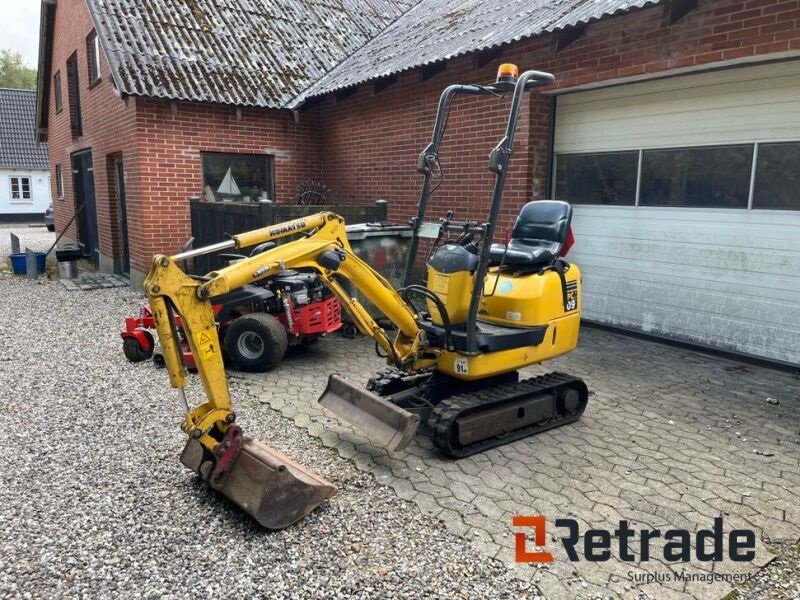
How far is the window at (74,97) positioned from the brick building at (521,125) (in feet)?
1.47

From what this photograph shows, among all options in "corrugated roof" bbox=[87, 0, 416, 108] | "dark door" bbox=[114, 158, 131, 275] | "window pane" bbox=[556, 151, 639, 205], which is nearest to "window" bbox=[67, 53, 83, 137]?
"dark door" bbox=[114, 158, 131, 275]

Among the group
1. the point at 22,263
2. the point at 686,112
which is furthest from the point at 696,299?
the point at 22,263

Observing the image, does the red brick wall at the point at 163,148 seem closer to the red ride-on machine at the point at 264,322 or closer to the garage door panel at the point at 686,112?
the red ride-on machine at the point at 264,322

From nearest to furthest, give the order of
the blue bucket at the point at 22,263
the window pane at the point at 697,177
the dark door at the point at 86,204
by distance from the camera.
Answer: the window pane at the point at 697,177, the blue bucket at the point at 22,263, the dark door at the point at 86,204

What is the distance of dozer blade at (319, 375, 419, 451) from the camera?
397 cm

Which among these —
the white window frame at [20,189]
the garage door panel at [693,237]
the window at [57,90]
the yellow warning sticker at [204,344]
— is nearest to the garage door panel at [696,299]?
the garage door panel at [693,237]

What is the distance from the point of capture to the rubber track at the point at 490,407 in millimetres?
4098

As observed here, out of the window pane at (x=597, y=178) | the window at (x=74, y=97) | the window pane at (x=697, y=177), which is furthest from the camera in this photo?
the window at (x=74, y=97)

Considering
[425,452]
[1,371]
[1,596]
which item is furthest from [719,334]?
[1,371]

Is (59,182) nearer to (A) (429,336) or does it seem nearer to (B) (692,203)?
(A) (429,336)

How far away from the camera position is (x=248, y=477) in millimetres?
3500

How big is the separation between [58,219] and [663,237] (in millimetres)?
16882

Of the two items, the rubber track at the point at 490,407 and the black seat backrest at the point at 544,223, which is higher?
the black seat backrest at the point at 544,223

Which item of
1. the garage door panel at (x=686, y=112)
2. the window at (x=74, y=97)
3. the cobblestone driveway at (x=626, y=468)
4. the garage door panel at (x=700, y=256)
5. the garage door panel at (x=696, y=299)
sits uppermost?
the window at (x=74, y=97)
